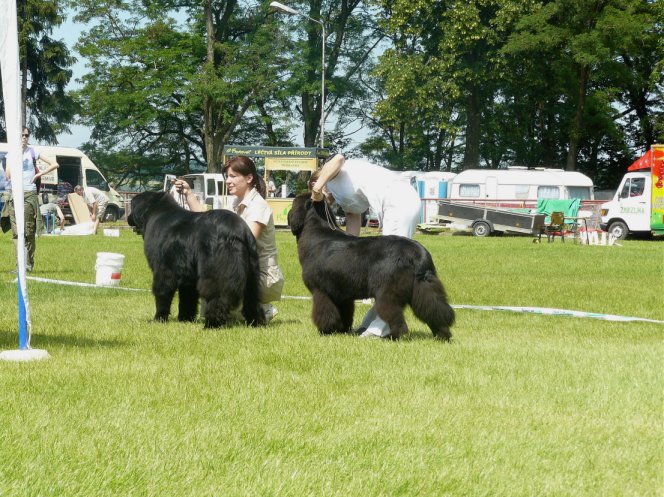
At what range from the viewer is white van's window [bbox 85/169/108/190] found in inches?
1591

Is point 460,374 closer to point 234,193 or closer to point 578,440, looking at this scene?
point 578,440

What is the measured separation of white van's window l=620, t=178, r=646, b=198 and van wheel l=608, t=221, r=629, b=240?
0.96 m

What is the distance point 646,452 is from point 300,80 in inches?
1705

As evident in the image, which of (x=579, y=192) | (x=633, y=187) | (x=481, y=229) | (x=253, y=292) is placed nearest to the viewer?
(x=253, y=292)

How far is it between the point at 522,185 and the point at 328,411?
34.9 meters

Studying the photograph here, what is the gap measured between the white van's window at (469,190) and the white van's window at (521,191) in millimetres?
1481

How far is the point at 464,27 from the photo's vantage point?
42.2 metres

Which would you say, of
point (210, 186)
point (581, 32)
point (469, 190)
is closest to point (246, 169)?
point (469, 190)

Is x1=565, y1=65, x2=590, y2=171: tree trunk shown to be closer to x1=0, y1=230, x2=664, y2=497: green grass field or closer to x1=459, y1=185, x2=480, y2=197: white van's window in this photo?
x1=459, y1=185, x2=480, y2=197: white van's window

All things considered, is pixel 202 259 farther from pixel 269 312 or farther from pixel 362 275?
pixel 362 275

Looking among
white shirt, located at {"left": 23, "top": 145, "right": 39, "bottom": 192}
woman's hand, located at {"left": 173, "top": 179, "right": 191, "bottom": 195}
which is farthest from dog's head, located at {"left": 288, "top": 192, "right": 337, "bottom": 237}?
white shirt, located at {"left": 23, "top": 145, "right": 39, "bottom": 192}

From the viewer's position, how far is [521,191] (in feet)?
127

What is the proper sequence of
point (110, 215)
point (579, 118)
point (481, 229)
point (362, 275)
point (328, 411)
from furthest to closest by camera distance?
point (579, 118)
point (110, 215)
point (481, 229)
point (362, 275)
point (328, 411)

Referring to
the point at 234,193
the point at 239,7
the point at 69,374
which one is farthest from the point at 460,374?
the point at 239,7
